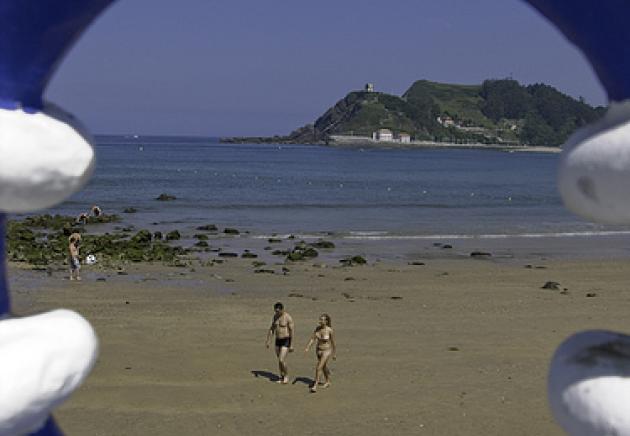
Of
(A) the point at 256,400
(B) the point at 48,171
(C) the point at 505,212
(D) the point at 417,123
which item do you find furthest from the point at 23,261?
(D) the point at 417,123

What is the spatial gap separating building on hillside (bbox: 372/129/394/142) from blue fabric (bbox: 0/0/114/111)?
165646 millimetres

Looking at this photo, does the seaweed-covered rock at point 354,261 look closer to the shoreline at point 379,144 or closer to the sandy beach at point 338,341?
the sandy beach at point 338,341

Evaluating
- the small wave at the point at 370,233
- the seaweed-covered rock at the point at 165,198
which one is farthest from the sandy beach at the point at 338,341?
the seaweed-covered rock at the point at 165,198

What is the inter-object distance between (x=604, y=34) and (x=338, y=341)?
37.9 ft

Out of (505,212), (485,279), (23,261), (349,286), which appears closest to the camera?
(349,286)

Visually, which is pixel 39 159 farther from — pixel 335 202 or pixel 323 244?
pixel 335 202

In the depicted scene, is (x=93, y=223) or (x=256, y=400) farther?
(x=93, y=223)

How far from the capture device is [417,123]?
7239 inches

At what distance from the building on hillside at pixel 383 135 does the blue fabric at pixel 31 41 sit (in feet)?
543

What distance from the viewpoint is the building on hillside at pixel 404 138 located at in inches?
6703

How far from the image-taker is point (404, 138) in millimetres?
172125

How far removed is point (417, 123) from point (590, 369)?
182855mm

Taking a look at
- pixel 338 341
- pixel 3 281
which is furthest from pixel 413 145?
pixel 3 281

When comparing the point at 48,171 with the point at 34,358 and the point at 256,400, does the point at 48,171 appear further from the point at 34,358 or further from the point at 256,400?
the point at 256,400
